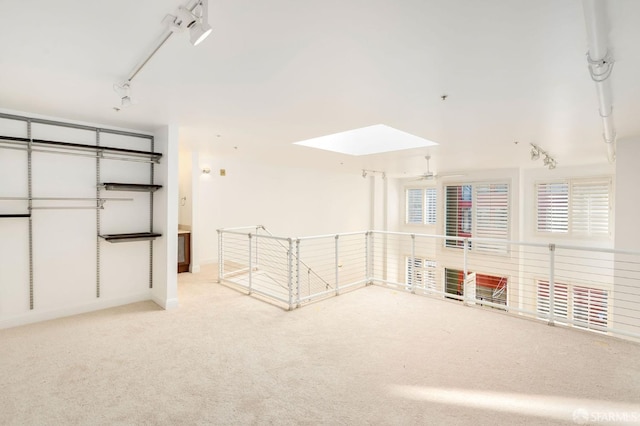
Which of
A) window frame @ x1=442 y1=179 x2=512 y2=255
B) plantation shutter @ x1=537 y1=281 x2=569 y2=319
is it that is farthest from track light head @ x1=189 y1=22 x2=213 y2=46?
plantation shutter @ x1=537 y1=281 x2=569 y2=319

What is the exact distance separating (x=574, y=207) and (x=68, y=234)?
9.20m

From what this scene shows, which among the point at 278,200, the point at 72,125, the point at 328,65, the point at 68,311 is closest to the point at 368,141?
the point at 278,200

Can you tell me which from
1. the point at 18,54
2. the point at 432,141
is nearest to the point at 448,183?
the point at 432,141

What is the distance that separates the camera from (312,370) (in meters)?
2.50

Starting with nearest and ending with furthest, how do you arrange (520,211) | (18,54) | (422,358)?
(18,54) → (422,358) → (520,211)

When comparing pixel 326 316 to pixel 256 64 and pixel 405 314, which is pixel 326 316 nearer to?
pixel 405 314

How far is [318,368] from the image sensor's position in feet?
8.30

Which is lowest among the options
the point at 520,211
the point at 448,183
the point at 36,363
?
the point at 36,363

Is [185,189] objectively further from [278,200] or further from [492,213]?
[492,213]

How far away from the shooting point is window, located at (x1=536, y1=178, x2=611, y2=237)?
21.9 feet

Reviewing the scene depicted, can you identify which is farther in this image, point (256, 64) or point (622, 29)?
point (256, 64)

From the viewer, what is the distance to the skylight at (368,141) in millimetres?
5191

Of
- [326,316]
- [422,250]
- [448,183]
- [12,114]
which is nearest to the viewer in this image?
[12,114]

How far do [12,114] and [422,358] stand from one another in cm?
470
